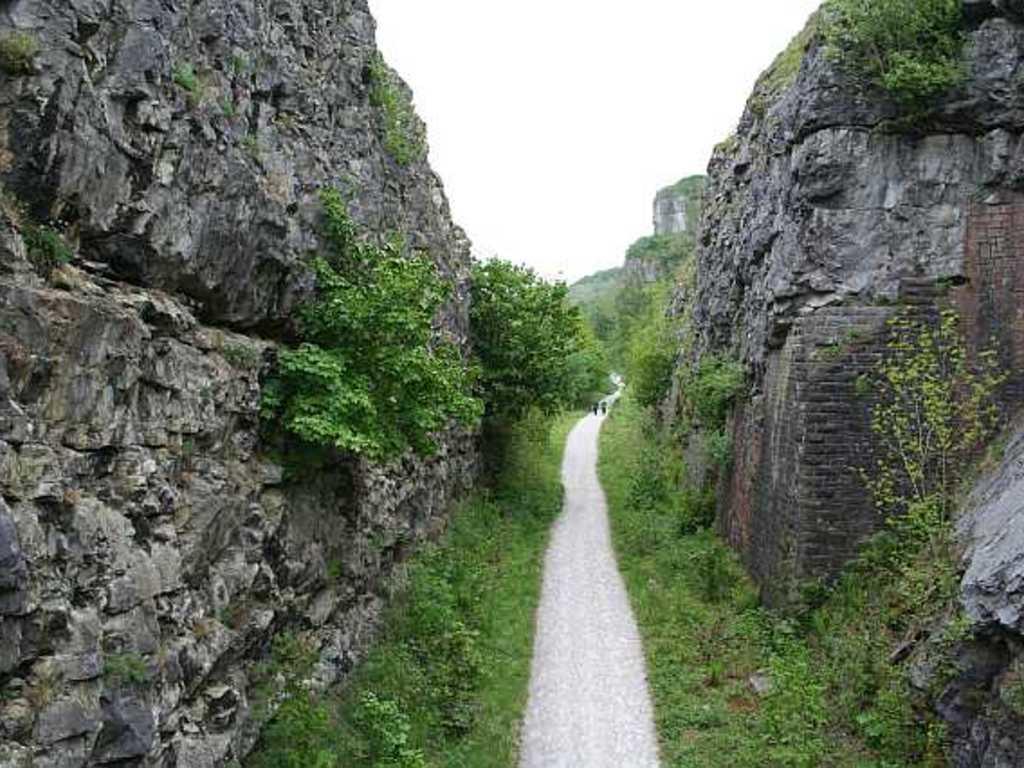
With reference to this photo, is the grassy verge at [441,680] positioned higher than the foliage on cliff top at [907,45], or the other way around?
the foliage on cliff top at [907,45]

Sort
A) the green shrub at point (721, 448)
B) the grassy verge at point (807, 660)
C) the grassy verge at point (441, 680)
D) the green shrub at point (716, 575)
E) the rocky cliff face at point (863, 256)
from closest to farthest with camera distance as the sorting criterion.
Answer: the grassy verge at point (441, 680), the grassy verge at point (807, 660), the rocky cliff face at point (863, 256), the green shrub at point (716, 575), the green shrub at point (721, 448)

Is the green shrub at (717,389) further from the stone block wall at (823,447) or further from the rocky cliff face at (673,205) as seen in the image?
the rocky cliff face at (673,205)

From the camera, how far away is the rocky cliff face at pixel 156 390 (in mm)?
6012

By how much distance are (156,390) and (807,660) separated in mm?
9974

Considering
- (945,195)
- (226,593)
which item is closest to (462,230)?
(945,195)

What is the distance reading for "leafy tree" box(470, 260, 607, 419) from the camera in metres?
23.1

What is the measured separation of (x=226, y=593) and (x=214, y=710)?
1.11 meters

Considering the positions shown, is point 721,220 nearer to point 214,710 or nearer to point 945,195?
point 945,195

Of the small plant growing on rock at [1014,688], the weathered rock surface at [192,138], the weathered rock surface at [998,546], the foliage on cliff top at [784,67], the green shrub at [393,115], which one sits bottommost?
the small plant growing on rock at [1014,688]

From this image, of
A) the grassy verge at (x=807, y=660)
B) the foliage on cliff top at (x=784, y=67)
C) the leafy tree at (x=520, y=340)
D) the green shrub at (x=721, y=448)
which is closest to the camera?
the grassy verge at (x=807, y=660)

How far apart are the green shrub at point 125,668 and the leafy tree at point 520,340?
16540mm

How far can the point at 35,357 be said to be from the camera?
6.04 metres

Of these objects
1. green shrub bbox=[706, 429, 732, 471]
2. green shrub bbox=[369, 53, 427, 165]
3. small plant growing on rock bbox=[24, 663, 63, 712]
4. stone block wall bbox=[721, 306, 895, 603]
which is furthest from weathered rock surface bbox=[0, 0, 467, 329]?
green shrub bbox=[706, 429, 732, 471]

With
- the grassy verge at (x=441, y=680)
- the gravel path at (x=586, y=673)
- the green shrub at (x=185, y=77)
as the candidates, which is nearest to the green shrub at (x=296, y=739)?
the grassy verge at (x=441, y=680)
